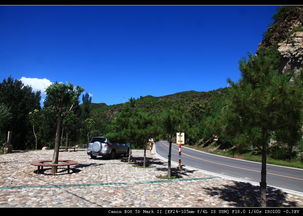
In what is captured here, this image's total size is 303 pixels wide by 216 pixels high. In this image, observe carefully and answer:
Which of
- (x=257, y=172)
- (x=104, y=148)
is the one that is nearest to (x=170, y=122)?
(x=257, y=172)

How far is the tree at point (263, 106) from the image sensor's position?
5.08m

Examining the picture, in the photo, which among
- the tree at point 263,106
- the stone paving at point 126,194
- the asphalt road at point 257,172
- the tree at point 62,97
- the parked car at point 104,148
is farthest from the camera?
the parked car at point 104,148

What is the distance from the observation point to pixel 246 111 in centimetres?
551

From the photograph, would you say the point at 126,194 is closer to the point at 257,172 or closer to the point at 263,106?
the point at 263,106

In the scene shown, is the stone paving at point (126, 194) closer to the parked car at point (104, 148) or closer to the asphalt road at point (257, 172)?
the asphalt road at point (257, 172)

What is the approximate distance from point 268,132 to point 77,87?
11.2 metres

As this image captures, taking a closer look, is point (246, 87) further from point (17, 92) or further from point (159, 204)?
point (17, 92)

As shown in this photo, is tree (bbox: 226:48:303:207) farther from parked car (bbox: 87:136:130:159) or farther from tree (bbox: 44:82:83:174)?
parked car (bbox: 87:136:130:159)

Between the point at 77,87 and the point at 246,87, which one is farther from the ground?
the point at 77,87

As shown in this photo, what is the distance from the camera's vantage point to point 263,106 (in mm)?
5191

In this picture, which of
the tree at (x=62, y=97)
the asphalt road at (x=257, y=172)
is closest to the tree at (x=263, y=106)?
the asphalt road at (x=257, y=172)

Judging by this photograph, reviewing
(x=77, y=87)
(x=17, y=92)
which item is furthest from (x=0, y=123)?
(x=77, y=87)

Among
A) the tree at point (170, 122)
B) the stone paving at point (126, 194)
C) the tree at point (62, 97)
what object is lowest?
the stone paving at point (126, 194)

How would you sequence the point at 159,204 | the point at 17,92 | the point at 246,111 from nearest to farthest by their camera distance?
the point at 246,111 → the point at 159,204 → the point at 17,92
